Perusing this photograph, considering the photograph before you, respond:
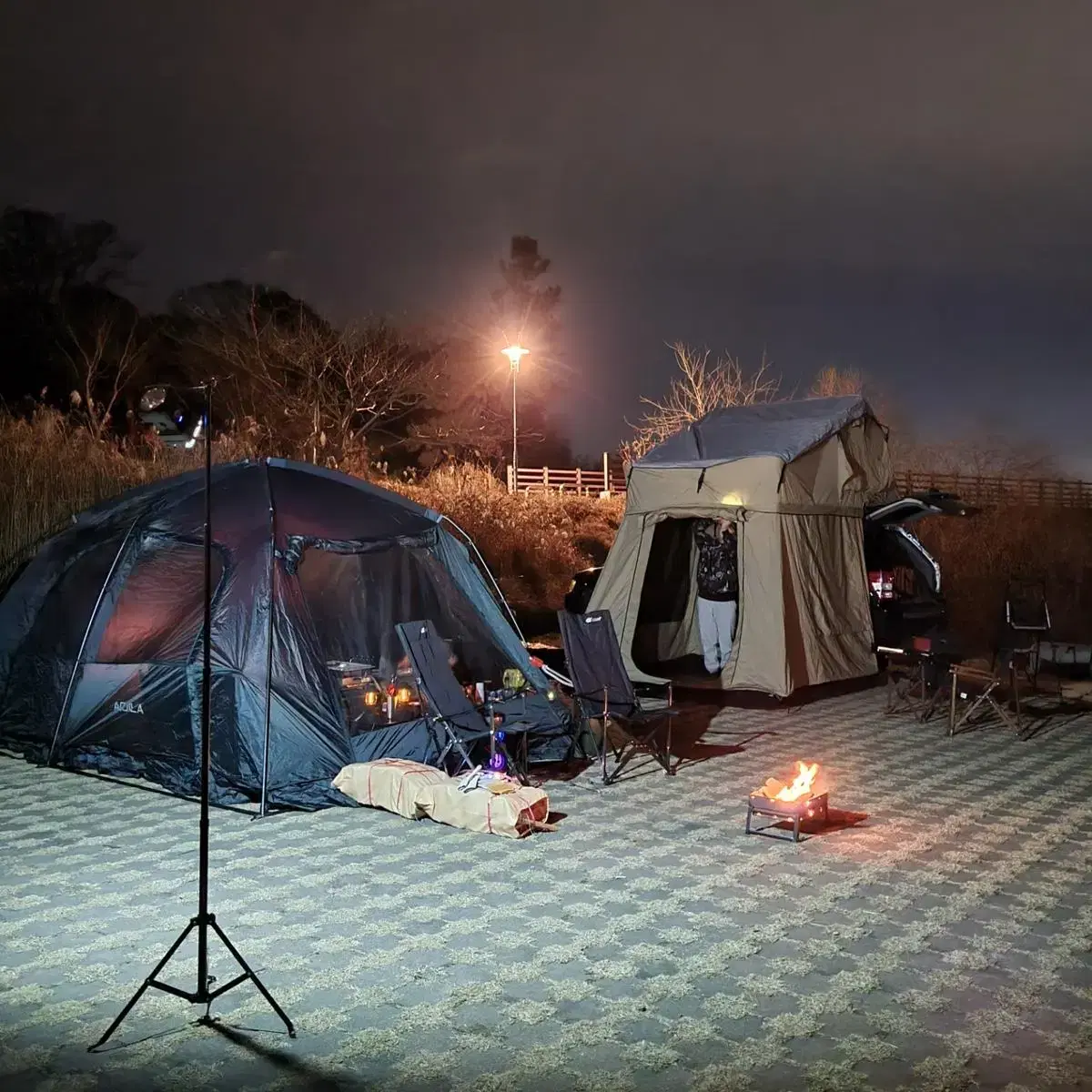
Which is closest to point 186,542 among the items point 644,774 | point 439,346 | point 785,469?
point 644,774

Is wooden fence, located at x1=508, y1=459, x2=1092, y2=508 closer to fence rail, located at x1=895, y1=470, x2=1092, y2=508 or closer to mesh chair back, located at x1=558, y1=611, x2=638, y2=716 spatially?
fence rail, located at x1=895, y1=470, x2=1092, y2=508

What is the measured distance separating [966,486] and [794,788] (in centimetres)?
2034

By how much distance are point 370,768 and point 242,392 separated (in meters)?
17.3

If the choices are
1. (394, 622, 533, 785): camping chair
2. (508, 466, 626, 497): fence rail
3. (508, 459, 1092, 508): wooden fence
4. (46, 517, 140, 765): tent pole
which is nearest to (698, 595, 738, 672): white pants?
(394, 622, 533, 785): camping chair

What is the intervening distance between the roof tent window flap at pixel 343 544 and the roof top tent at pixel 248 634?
0.01m

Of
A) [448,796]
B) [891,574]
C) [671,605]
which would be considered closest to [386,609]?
[448,796]

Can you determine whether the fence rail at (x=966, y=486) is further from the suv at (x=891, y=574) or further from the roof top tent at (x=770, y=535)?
the roof top tent at (x=770, y=535)

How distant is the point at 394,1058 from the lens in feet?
10.3

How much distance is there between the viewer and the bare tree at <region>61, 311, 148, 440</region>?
67.1 feet

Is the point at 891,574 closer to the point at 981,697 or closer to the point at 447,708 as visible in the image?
the point at 981,697

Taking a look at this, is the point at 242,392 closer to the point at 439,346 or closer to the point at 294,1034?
the point at 439,346

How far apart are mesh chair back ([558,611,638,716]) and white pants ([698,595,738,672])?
2.72 m

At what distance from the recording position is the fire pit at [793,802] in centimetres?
533

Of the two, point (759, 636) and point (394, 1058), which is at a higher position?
point (759, 636)
